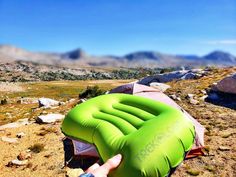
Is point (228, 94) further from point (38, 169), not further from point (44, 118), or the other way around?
point (38, 169)

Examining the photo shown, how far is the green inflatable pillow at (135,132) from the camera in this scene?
11094 millimetres

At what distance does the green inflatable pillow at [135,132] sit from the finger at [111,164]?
17cm

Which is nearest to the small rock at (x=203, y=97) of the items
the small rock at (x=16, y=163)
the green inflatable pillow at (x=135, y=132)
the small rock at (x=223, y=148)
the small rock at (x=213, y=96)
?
the small rock at (x=213, y=96)

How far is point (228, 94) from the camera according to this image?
26188mm

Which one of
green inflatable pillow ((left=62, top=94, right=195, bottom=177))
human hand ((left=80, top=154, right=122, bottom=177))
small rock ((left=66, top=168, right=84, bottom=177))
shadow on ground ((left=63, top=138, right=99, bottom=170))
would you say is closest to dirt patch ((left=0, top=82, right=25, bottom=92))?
shadow on ground ((left=63, top=138, right=99, bottom=170))

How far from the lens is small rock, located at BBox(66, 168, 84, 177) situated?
47.4 feet

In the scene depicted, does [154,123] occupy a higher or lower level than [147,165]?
higher

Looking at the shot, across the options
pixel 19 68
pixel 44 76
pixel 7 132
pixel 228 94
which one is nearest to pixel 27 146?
pixel 7 132

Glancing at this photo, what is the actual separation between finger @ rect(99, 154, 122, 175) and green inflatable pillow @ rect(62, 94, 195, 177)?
6.6 inches

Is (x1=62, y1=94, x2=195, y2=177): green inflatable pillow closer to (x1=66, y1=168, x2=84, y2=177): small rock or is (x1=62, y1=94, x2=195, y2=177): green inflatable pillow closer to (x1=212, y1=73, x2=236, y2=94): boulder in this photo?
(x1=66, y1=168, x2=84, y2=177): small rock

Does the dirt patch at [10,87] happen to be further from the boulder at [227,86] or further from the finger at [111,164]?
the finger at [111,164]

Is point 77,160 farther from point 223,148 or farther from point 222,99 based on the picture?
point 222,99

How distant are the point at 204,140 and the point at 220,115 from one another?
4892mm

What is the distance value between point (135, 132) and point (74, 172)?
3.95 m
